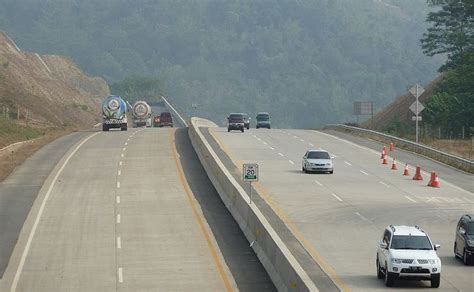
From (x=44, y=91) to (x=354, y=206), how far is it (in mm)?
112162

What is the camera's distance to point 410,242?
29.2 meters

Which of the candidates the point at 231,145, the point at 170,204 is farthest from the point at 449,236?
the point at 231,145

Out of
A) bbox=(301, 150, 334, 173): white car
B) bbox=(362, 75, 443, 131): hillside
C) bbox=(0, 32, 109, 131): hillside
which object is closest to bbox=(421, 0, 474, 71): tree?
bbox=(362, 75, 443, 131): hillside

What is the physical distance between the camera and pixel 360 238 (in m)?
37.9

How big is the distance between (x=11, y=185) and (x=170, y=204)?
433 inches

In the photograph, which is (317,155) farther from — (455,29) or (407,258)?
(455,29)

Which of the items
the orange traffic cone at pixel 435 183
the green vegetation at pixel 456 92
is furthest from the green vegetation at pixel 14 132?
the orange traffic cone at pixel 435 183

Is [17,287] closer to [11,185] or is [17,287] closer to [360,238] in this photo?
[360,238]

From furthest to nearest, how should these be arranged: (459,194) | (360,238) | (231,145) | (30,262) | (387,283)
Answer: (231,145)
(459,194)
(360,238)
(30,262)
(387,283)

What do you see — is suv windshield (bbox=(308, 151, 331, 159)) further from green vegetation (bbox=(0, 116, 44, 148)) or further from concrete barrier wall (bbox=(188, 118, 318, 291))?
green vegetation (bbox=(0, 116, 44, 148))

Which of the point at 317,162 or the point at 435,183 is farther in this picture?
the point at 317,162

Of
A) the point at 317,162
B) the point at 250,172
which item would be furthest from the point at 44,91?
the point at 250,172

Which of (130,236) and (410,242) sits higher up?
(410,242)

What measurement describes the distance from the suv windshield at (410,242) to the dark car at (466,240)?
2964 millimetres
